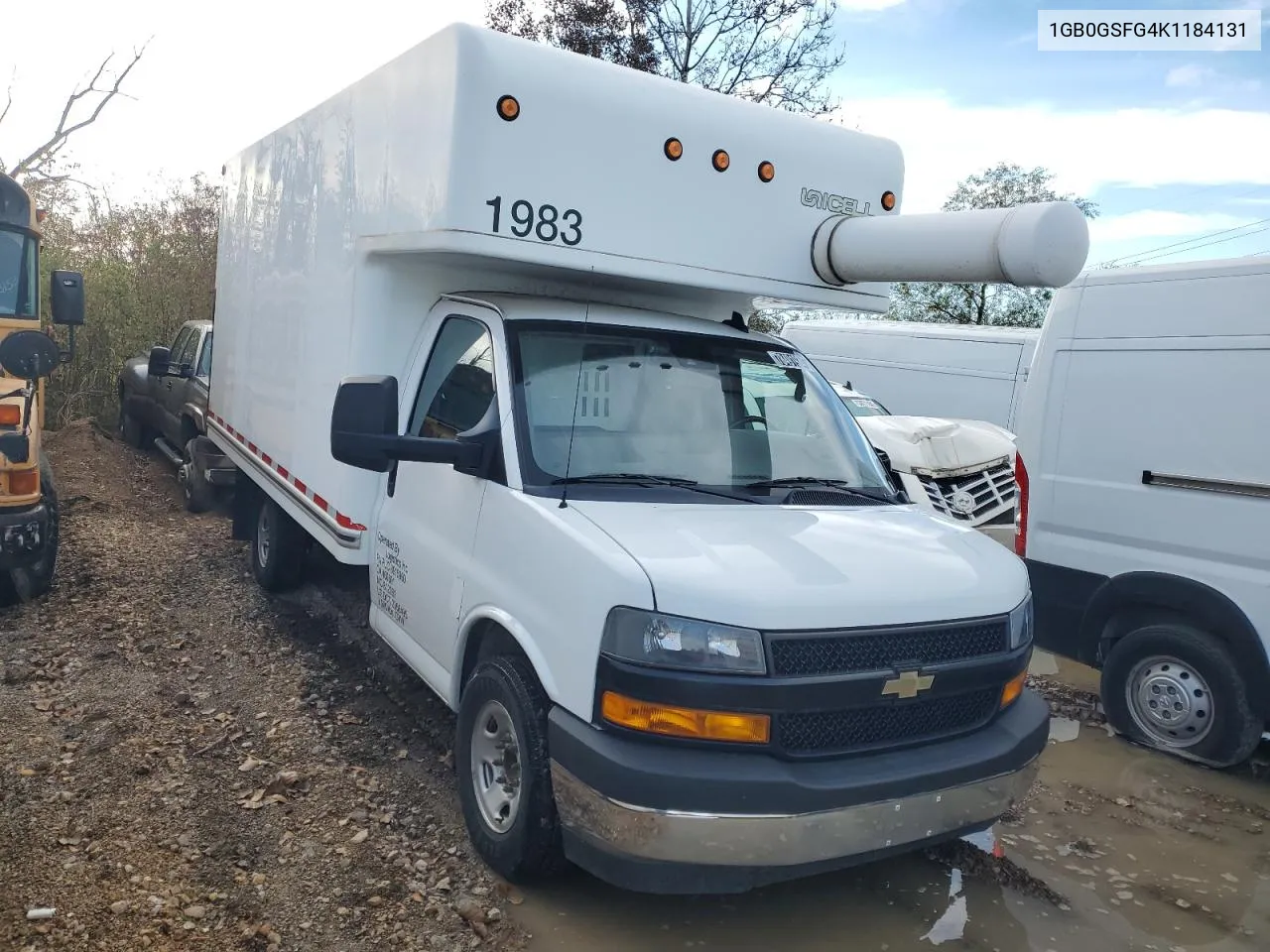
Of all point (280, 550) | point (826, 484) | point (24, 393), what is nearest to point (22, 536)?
point (24, 393)

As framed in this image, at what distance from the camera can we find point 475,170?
155 inches

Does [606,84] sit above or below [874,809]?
above

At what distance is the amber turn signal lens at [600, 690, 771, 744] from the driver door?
111 cm

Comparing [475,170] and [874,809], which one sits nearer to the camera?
[874,809]

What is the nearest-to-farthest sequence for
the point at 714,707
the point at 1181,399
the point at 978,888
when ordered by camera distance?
the point at 714,707
the point at 978,888
the point at 1181,399

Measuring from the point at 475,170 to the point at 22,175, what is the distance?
15271mm

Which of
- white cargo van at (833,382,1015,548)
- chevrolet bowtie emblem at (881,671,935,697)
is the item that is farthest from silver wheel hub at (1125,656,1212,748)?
white cargo van at (833,382,1015,548)

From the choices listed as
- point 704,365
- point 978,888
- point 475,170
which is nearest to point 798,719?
point 978,888

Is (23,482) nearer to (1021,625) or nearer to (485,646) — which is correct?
(485,646)

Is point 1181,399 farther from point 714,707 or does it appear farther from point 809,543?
point 714,707

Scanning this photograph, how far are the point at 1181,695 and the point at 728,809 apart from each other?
11.5 ft

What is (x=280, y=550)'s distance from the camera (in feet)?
22.0

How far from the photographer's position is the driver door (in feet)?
13.0

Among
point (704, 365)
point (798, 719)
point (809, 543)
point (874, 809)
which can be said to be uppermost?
point (704, 365)
